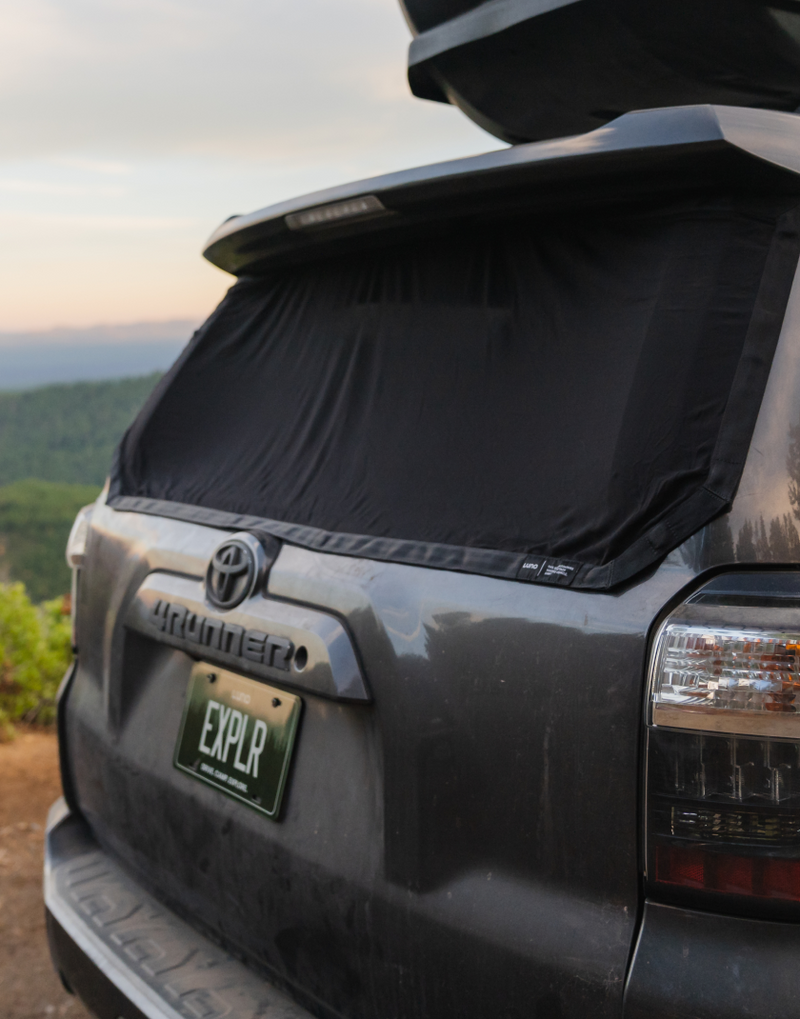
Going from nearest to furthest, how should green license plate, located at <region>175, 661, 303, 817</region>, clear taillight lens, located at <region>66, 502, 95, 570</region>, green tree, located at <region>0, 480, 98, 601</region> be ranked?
green license plate, located at <region>175, 661, 303, 817</region>
clear taillight lens, located at <region>66, 502, 95, 570</region>
green tree, located at <region>0, 480, 98, 601</region>

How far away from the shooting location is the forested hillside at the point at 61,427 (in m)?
13.5

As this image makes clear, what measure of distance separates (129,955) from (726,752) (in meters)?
1.29

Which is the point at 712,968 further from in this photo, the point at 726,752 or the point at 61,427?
the point at 61,427

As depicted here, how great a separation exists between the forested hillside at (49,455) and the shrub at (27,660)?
→ 14.8 feet

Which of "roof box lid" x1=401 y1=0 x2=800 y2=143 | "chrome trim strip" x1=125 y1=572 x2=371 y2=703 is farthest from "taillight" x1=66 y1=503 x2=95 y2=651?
"roof box lid" x1=401 y1=0 x2=800 y2=143

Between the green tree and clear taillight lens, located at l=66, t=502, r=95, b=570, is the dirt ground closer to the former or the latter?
clear taillight lens, located at l=66, t=502, r=95, b=570

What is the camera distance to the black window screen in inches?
55.5

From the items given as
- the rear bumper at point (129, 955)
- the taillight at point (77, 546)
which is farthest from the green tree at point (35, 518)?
the rear bumper at point (129, 955)

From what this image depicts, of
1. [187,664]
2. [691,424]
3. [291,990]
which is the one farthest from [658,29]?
[291,990]

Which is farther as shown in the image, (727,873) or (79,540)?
(79,540)

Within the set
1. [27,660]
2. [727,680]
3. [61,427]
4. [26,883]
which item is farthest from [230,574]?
[61,427]

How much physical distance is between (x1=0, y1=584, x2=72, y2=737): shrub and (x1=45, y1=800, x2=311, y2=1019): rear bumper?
10.7 feet

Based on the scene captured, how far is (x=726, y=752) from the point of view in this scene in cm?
125

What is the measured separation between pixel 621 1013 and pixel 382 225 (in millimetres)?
1371
